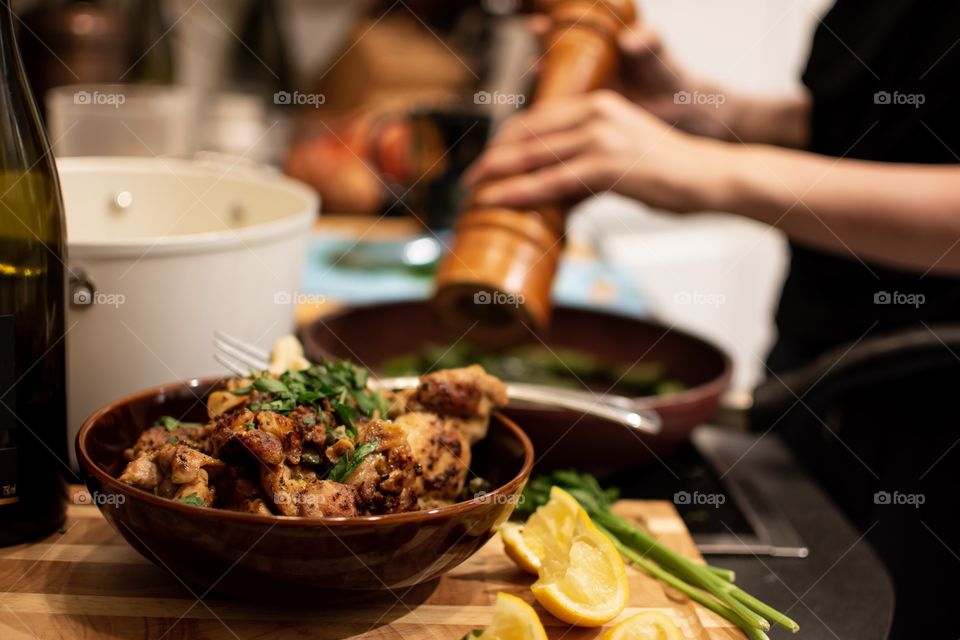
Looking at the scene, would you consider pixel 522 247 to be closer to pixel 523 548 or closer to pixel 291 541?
pixel 523 548

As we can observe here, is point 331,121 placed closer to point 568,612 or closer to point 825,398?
point 825,398

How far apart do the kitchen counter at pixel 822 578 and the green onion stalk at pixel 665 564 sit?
0.13ft

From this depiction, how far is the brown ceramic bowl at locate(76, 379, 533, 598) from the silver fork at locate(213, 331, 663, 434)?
192 mm

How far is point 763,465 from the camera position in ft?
3.85

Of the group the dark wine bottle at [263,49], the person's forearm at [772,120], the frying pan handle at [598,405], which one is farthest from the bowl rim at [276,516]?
→ the dark wine bottle at [263,49]

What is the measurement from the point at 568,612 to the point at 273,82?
8.70 feet

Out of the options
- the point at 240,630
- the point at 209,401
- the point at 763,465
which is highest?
the point at 209,401

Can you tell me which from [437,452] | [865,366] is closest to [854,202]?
[865,366]

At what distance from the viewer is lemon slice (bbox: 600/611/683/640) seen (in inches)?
27.0

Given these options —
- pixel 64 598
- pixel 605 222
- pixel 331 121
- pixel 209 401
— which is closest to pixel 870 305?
pixel 209 401

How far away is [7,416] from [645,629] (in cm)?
52

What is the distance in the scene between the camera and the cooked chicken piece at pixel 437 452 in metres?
0.75

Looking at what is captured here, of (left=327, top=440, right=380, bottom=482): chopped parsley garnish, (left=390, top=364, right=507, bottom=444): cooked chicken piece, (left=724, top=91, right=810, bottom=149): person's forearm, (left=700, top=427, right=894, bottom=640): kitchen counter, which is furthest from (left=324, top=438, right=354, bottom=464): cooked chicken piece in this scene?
(left=724, top=91, right=810, bottom=149): person's forearm

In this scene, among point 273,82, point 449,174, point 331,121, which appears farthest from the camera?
point 273,82
